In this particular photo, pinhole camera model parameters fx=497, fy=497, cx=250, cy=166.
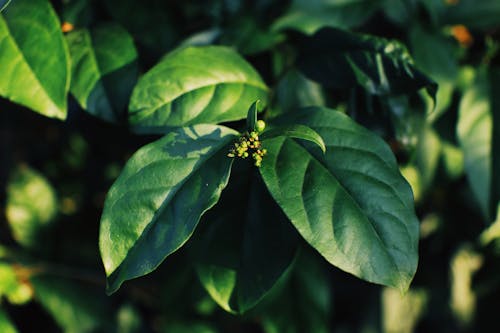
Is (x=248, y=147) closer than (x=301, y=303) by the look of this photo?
Yes

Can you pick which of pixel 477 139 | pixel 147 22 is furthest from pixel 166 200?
pixel 477 139

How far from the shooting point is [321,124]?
3.20ft

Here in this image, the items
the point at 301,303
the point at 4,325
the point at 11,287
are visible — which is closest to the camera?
the point at 4,325

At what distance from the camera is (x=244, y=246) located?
110 cm

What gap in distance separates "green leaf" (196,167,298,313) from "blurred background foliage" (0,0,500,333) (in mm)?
125

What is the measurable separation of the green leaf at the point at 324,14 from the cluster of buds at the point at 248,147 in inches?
20.2

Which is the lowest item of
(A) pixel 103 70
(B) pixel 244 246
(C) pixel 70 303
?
(C) pixel 70 303

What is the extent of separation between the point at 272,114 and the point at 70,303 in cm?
84

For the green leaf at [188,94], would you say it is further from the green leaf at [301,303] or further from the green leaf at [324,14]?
the green leaf at [301,303]

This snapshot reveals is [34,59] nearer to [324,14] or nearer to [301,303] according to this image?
[324,14]

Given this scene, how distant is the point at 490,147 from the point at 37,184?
1338 mm

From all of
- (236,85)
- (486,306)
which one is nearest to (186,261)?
(236,85)

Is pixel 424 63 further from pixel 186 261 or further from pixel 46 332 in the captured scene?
pixel 46 332

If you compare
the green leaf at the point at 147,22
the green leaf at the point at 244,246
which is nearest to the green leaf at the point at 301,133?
the green leaf at the point at 244,246
